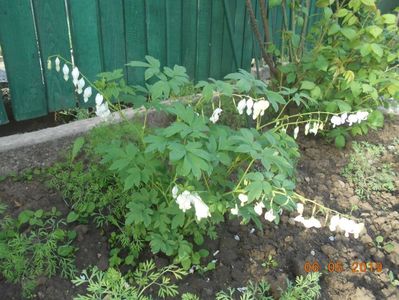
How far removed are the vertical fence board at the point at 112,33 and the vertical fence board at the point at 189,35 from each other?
0.68 meters

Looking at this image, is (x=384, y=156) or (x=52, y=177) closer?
(x=52, y=177)

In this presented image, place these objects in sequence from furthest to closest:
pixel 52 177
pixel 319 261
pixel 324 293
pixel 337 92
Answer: pixel 337 92
pixel 52 177
pixel 319 261
pixel 324 293

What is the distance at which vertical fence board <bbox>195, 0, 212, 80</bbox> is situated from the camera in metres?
3.73

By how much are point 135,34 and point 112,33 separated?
0.22 meters

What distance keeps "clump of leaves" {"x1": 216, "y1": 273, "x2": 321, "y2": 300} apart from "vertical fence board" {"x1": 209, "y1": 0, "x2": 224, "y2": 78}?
8.26 feet

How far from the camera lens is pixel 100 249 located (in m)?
2.27

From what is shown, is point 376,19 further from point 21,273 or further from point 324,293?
point 21,273

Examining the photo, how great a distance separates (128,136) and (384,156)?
2.46 meters

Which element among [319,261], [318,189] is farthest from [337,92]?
[319,261]

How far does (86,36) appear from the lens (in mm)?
3023

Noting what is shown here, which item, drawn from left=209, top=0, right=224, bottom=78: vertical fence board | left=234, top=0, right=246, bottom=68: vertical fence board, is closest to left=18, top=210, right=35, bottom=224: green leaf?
left=209, top=0, right=224, bottom=78: vertical fence board

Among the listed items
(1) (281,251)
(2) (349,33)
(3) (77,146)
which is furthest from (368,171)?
(3) (77,146)

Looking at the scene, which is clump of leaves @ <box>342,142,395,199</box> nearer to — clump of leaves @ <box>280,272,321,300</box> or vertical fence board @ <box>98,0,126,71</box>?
clump of leaves @ <box>280,272,321,300</box>

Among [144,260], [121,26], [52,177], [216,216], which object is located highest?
[121,26]
